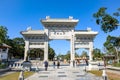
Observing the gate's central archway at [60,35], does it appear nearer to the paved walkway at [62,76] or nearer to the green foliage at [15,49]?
the paved walkway at [62,76]

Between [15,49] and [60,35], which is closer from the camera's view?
[60,35]

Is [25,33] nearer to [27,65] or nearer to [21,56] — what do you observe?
[27,65]

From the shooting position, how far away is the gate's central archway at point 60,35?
140 feet

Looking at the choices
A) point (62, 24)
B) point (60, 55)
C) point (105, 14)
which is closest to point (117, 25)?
point (105, 14)

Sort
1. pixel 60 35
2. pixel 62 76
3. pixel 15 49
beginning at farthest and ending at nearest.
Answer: pixel 15 49, pixel 60 35, pixel 62 76

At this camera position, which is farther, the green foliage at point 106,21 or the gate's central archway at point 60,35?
the gate's central archway at point 60,35

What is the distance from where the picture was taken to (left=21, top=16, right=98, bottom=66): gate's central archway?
4262 centimetres

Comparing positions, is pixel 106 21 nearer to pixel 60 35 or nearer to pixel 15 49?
pixel 60 35

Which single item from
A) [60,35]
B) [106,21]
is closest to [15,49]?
[60,35]

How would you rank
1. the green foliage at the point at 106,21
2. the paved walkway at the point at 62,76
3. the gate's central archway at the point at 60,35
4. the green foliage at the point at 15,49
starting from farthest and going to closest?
the green foliage at the point at 15,49
the gate's central archway at the point at 60,35
the green foliage at the point at 106,21
the paved walkway at the point at 62,76

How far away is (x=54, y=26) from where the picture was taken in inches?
1719

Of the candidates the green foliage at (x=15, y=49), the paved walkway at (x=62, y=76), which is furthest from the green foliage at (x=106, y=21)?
the green foliage at (x=15, y=49)

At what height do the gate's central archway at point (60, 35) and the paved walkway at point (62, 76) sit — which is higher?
the gate's central archway at point (60, 35)

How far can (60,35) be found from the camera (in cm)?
4312
